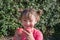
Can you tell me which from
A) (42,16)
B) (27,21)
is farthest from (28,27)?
(42,16)

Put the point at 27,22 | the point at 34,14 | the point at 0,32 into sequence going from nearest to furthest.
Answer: the point at 27,22
the point at 34,14
the point at 0,32

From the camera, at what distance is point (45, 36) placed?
7.39m

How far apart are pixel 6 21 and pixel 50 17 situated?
1.23m

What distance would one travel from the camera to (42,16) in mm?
7438

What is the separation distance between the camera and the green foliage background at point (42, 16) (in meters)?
7.10

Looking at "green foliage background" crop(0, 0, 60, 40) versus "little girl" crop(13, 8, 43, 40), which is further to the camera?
"green foliage background" crop(0, 0, 60, 40)

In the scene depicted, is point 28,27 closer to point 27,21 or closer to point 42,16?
point 27,21

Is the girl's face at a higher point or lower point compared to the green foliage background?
higher

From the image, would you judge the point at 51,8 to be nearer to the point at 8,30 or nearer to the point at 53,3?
the point at 53,3

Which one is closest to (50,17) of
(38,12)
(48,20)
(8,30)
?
(48,20)

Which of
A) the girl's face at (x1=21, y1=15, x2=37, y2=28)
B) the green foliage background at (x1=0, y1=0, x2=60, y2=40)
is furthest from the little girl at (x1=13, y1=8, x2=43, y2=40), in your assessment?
→ the green foliage background at (x1=0, y1=0, x2=60, y2=40)

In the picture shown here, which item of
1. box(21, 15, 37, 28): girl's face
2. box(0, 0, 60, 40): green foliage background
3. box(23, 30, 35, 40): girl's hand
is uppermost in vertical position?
box(21, 15, 37, 28): girl's face

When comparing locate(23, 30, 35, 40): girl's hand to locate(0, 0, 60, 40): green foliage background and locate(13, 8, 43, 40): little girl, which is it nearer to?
locate(13, 8, 43, 40): little girl

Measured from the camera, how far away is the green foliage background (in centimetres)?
710
